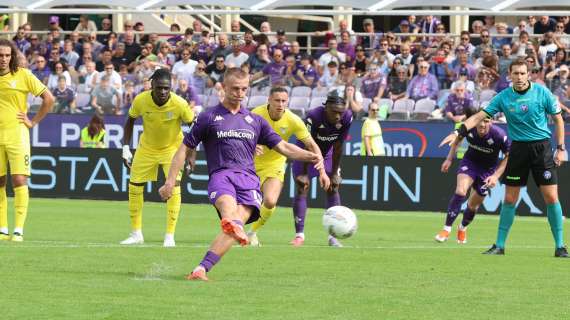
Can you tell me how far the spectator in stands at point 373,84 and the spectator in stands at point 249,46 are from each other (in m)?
3.37

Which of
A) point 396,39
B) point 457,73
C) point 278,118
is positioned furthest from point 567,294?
point 396,39

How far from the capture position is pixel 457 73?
27031 mm

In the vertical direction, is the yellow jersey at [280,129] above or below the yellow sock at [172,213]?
above

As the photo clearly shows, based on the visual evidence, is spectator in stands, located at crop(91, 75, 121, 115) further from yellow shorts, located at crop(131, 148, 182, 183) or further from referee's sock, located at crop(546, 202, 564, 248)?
referee's sock, located at crop(546, 202, 564, 248)

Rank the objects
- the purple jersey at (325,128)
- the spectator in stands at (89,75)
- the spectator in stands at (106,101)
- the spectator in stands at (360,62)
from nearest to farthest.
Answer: the purple jersey at (325,128)
the spectator in stands at (360,62)
the spectator in stands at (106,101)
the spectator in stands at (89,75)

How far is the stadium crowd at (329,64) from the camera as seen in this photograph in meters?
26.6

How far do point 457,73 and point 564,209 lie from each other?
169 inches

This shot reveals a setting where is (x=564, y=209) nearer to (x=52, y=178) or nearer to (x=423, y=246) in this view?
(x=423, y=246)

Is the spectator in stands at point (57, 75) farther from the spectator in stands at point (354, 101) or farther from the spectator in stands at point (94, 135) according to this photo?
the spectator in stands at point (354, 101)

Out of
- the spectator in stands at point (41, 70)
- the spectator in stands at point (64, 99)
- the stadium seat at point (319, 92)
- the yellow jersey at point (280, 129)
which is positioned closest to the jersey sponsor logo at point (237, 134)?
the yellow jersey at point (280, 129)

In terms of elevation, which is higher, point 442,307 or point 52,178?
point 442,307

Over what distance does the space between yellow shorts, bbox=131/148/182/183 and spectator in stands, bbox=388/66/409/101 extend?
12.2m

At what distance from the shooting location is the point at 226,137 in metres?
11.2

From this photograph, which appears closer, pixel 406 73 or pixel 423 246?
pixel 423 246
